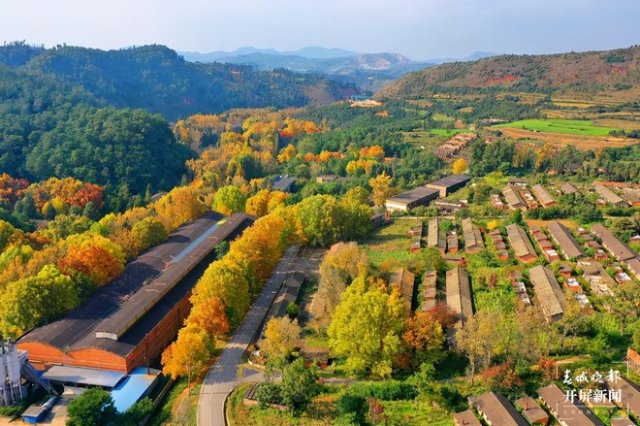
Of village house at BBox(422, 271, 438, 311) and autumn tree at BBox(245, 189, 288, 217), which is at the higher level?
autumn tree at BBox(245, 189, 288, 217)

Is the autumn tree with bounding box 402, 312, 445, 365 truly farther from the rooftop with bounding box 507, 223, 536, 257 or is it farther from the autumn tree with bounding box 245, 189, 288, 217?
the autumn tree with bounding box 245, 189, 288, 217

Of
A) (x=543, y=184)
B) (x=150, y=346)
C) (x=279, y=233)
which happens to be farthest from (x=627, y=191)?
(x=150, y=346)

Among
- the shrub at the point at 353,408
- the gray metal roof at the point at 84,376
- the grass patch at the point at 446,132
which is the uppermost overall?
the grass patch at the point at 446,132

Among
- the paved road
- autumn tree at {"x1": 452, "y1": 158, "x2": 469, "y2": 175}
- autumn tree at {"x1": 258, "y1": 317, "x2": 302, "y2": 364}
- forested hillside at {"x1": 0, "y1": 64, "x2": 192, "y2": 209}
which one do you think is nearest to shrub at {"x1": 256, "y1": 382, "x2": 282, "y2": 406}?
the paved road

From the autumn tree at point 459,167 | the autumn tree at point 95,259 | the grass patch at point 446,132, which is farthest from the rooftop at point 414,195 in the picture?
the autumn tree at point 95,259

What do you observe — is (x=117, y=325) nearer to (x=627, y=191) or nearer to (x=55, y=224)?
(x=55, y=224)

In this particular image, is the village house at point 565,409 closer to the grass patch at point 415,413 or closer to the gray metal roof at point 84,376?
the grass patch at point 415,413

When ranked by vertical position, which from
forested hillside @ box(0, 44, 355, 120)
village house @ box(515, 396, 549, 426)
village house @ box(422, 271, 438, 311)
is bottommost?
village house @ box(515, 396, 549, 426)
